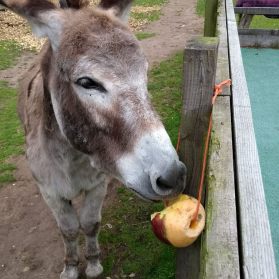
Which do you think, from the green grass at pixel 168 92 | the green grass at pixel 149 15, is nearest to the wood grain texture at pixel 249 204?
the green grass at pixel 168 92

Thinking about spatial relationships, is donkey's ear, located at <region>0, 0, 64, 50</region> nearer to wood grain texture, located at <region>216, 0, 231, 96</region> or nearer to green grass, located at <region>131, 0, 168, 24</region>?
wood grain texture, located at <region>216, 0, 231, 96</region>

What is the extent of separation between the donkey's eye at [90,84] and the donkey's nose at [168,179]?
0.52 m

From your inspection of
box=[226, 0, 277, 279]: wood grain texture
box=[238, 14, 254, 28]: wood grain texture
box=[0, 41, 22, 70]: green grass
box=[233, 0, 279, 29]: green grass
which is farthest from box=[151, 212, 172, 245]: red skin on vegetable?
box=[233, 0, 279, 29]: green grass

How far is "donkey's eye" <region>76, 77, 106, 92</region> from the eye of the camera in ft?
5.51

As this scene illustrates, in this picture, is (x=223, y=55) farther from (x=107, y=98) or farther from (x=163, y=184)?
(x=163, y=184)

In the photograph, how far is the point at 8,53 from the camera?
32.5 feet

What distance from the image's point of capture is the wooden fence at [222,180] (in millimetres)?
1326

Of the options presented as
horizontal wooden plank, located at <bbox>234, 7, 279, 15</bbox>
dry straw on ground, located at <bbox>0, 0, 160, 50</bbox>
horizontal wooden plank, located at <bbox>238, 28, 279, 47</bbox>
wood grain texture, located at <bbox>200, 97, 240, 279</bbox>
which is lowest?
dry straw on ground, located at <bbox>0, 0, 160, 50</bbox>

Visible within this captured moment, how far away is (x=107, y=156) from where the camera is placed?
1764 mm

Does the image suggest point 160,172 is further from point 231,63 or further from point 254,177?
point 231,63

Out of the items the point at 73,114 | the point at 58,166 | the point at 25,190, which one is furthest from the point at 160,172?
the point at 25,190

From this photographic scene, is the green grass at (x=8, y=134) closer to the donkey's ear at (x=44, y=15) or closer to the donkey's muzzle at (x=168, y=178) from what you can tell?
the donkey's ear at (x=44, y=15)

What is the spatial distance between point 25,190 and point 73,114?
2.75 m

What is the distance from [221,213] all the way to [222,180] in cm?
22
